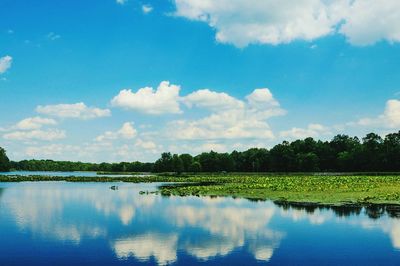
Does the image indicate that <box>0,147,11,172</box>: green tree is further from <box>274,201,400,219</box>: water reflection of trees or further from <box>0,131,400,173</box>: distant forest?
<box>274,201,400,219</box>: water reflection of trees

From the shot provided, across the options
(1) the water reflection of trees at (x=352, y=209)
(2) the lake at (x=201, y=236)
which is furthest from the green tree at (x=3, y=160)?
(1) the water reflection of trees at (x=352, y=209)

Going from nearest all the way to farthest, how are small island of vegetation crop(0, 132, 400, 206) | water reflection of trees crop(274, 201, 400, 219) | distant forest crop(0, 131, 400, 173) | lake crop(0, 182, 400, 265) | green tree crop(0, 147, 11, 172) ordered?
lake crop(0, 182, 400, 265) < water reflection of trees crop(274, 201, 400, 219) < small island of vegetation crop(0, 132, 400, 206) < distant forest crop(0, 131, 400, 173) < green tree crop(0, 147, 11, 172)

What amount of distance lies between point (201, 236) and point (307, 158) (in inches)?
4828

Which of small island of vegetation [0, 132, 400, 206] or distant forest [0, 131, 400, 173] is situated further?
distant forest [0, 131, 400, 173]

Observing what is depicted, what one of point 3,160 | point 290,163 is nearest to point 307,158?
point 290,163

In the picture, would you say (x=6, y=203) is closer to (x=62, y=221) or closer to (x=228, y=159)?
(x=62, y=221)

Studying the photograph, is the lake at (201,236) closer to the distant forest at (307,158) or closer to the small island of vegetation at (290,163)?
the small island of vegetation at (290,163)

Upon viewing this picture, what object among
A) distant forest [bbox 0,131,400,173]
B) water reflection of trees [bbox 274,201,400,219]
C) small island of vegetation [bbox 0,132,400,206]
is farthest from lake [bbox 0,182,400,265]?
distant forest [bbox 0,131,400,173]

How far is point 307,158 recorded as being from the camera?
141875 millimetres

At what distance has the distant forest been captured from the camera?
123863 mm

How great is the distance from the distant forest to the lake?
96.9 metres

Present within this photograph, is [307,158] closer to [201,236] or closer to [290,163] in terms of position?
[290,163]

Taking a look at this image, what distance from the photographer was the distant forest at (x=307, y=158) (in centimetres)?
12386

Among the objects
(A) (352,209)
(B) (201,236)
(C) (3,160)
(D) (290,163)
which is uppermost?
(C) (3,160)
